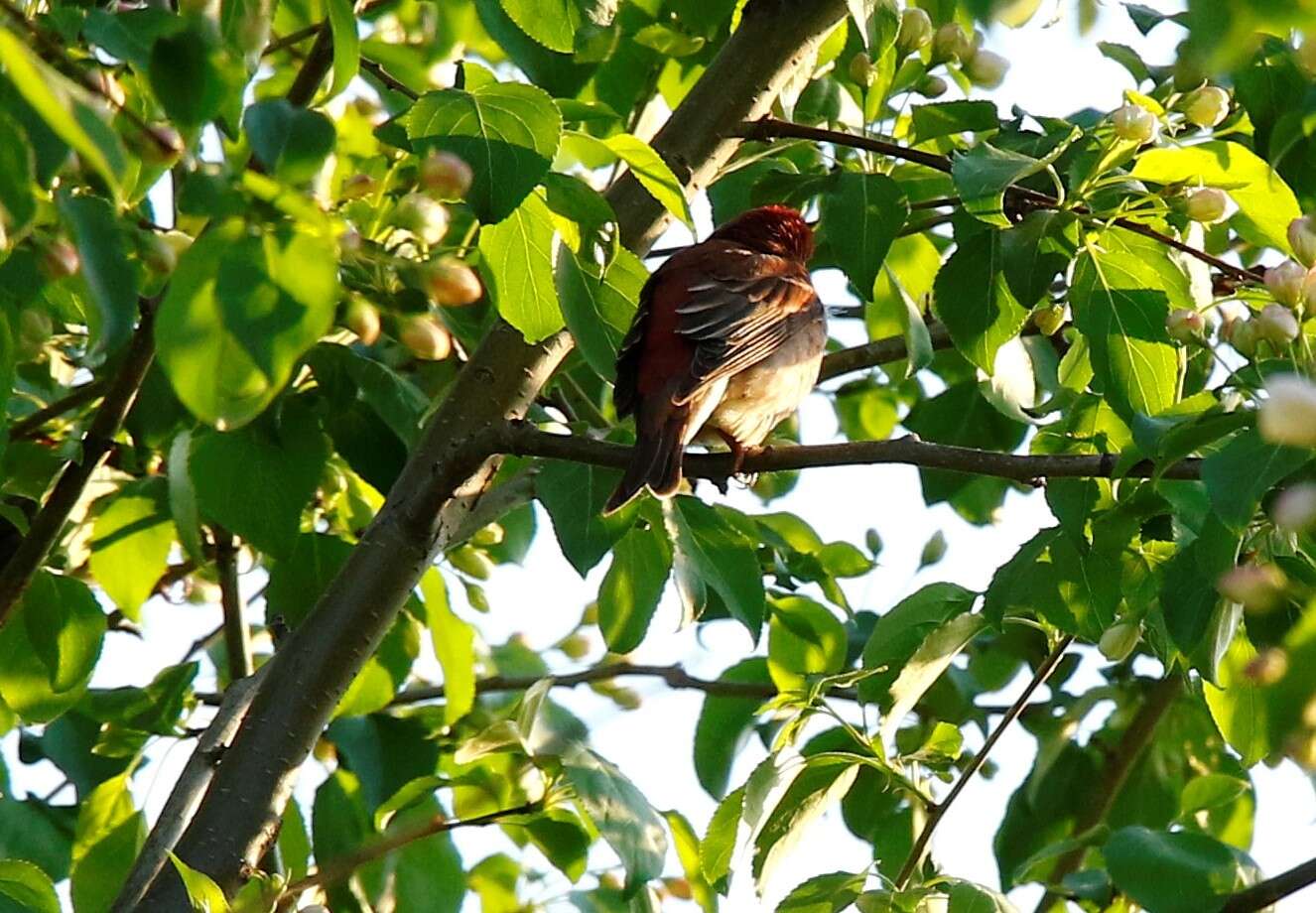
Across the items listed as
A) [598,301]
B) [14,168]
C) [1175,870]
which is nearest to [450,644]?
[598,301]

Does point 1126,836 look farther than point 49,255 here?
Yes

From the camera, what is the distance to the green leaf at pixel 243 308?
7.28ft

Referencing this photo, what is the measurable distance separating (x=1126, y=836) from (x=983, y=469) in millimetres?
838

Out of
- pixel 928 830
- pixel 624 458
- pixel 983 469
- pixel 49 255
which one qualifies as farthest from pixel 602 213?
pixel 928 830

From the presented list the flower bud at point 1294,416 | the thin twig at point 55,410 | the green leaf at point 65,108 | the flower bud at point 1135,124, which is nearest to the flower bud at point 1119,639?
the flower bud at point 1135,124

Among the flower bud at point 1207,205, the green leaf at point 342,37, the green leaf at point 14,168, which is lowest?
the green leaf at point 14,168

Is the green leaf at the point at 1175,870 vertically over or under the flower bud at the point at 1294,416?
over

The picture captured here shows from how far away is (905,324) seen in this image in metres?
4.25

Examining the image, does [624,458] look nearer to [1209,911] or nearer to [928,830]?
[928,830]

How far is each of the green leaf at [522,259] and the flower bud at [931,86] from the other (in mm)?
1456

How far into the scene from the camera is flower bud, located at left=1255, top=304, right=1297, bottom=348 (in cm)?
315

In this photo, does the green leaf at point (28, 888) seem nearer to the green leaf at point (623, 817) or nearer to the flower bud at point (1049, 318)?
the green leaf at point (623, 817)

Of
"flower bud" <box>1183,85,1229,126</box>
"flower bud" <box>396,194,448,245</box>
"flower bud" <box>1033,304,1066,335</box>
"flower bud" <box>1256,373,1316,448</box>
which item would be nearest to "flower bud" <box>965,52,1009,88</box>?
"flower bud" <box>1033,304,1066,335</box>

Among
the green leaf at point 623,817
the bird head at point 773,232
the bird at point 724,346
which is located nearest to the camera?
the green leaf at point 623,817
